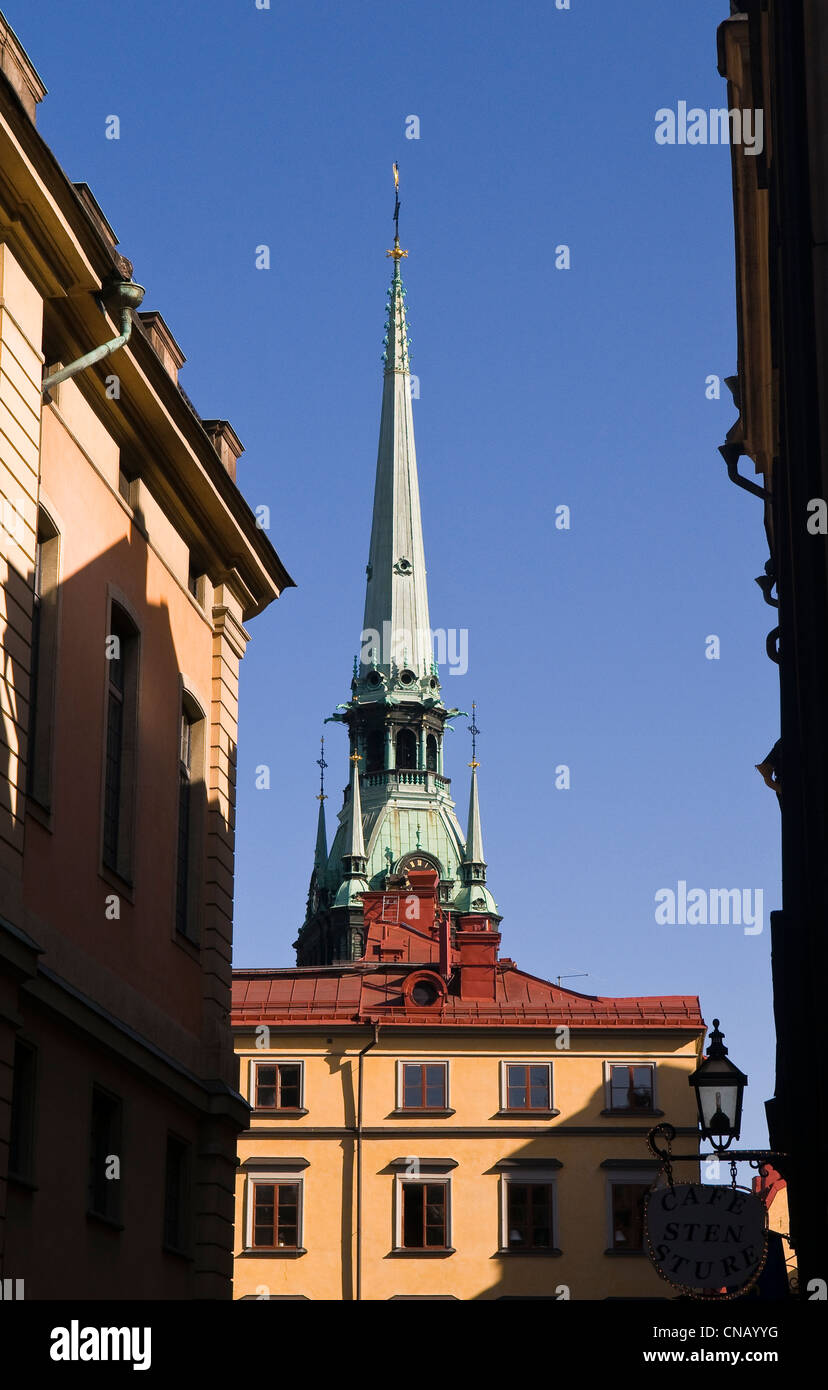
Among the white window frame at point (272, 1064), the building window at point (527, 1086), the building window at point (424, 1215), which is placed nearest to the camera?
the building window at point (424, 1215)

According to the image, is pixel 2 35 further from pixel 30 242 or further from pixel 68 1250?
pixel 68 1250

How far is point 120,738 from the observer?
24.8 metres

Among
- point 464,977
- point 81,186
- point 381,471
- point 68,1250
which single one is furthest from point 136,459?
point 381,471

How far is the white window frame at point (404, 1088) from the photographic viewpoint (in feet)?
211

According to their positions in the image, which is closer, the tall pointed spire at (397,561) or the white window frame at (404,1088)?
the white window frame at (404,1088)

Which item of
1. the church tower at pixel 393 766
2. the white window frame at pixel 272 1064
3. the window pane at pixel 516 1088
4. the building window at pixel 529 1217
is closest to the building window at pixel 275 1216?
the white window frame at pixel 272 1064

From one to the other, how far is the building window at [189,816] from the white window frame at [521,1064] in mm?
37959

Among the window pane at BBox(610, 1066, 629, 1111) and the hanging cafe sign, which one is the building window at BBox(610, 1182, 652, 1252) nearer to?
the window pane at BBox(610, 1066, 629, 1111)

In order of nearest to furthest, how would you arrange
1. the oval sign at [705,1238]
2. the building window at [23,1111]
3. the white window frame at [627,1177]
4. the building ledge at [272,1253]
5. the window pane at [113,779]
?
the oval sign at [705,1238]
the building window at [23,1111]
the window pane at [113,779]
the building ledge at [272,1253]
the white window frame at [627,1177]

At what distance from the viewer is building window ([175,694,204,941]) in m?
27.5

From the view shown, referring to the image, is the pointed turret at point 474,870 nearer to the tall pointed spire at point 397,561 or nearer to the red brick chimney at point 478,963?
the tall pointed spire at point 397,561

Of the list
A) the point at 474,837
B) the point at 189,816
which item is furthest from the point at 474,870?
the point at 189,816

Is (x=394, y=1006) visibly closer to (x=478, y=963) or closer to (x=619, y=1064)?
(x=478, y=963)

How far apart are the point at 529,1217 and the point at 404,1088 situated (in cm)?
544
